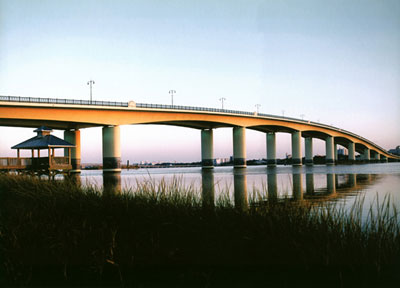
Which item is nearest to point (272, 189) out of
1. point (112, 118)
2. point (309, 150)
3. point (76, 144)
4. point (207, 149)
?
point (112, 118)

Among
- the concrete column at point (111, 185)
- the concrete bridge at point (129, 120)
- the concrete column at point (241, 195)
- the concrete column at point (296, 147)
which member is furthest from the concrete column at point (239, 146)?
the concrete column at point (241, 195)

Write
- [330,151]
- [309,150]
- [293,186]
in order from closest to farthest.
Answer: [293,186], [330,151], [309,150]

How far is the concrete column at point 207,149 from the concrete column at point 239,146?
5842 millimetres

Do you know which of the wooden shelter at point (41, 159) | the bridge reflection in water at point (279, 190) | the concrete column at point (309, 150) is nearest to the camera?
the bridge reflection in water at point (279, 190)

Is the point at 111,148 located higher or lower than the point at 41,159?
higher

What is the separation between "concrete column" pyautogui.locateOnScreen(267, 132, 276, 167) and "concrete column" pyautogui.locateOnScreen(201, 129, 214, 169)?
19.6m

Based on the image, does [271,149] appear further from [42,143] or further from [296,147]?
[42,143]

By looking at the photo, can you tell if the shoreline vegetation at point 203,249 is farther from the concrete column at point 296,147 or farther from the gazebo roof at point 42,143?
the concrete column at point 296,147

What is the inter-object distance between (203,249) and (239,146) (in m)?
82.8

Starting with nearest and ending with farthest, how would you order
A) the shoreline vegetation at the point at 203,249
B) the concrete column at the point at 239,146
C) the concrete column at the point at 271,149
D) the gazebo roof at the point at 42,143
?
the shoreline vegetation at the point at 203,249
the gazebo roof at the point at 42,143
the concrete column at the point at 239,146
the concrete column at the point at 271,149

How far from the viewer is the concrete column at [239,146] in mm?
87875

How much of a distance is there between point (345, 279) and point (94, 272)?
400cm

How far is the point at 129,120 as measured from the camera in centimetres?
6619

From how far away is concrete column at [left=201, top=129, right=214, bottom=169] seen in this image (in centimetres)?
9081
